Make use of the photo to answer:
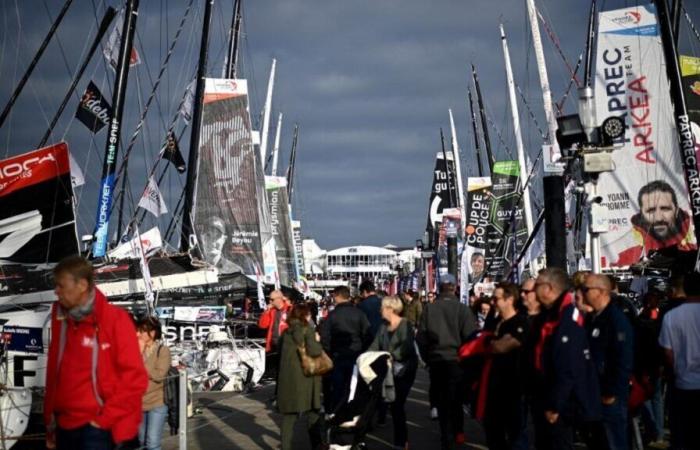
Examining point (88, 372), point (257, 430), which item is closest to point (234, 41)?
point (257, 430)

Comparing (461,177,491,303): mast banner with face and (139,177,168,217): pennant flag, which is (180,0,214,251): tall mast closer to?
(139,177,168,217): pennant flag

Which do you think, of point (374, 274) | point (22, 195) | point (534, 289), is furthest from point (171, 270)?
point (374, 274)

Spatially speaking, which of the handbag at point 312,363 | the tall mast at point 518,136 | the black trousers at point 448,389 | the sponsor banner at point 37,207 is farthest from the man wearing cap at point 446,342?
the tall mast at point 518,136

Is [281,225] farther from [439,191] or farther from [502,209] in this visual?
[502,209]

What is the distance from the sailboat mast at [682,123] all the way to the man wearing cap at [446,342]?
21.9 ft

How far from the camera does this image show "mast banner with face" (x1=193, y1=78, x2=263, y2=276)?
2928 centimetres

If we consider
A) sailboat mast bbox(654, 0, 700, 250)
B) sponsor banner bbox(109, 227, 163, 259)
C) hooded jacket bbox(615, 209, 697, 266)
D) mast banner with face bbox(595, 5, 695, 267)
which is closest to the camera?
sailboat mast bbox(654, 0, 700, 250)

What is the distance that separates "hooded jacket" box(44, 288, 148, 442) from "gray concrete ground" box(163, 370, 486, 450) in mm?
6279

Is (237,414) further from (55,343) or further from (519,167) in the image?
(519,167)

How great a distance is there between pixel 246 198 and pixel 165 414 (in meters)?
20.3

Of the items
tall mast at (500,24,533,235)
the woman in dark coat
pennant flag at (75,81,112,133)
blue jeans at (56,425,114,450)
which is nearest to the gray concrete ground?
the woman in dark coat

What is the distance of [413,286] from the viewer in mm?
51406

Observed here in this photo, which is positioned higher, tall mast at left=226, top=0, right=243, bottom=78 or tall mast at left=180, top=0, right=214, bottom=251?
tall mast at left=226, top=0, right=243, bottom=78

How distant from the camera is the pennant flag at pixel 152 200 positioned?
2538 centimetres
